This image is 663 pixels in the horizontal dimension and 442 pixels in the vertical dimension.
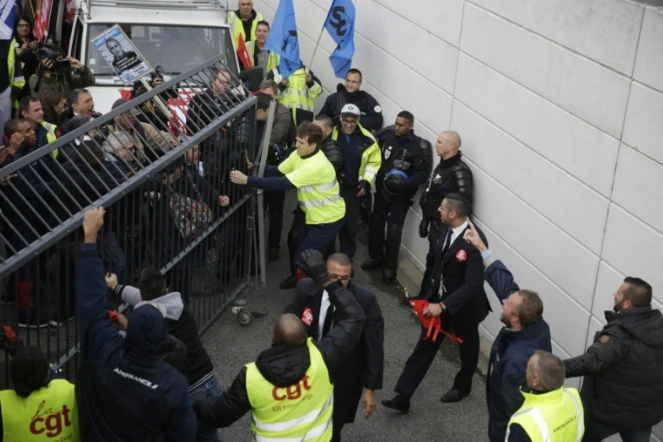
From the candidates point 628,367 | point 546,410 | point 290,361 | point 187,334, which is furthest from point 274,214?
point 546,410

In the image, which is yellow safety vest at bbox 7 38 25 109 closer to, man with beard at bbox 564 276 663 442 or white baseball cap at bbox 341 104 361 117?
white baseball cap at bbox 341 104 361 117

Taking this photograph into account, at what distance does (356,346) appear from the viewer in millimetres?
6188

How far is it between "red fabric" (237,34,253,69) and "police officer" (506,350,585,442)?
7.79m

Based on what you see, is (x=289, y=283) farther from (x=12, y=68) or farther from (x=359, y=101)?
(x=12, y=68)

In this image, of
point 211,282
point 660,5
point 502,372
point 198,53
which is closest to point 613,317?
point 502,372

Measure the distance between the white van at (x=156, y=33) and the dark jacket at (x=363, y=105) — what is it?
155 centimetres

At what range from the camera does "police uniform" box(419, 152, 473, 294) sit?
8305 millimetres

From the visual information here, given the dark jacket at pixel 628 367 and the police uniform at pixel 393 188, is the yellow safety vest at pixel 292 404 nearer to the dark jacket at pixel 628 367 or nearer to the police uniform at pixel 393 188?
the dark jacket at pixel 628 367

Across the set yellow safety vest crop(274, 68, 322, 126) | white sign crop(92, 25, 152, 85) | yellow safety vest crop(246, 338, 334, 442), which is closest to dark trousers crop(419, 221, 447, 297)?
yellow safety vest crop(246, 338, 334, 442)

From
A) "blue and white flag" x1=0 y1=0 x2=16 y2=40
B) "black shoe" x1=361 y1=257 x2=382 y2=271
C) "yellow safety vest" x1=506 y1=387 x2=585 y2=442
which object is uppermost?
"blue and white flag" x1=0 y1=0 x2=16 y2=40

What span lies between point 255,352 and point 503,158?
271cm

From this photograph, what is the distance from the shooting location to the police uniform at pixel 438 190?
27.2 feet

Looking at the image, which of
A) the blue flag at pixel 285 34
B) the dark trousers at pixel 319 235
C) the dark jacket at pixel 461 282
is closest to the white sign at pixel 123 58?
the blue flag at pixel 285 34

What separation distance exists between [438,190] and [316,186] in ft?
3.69
